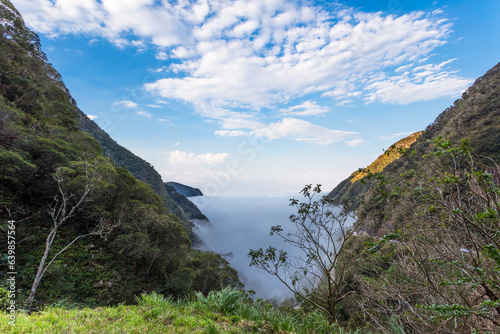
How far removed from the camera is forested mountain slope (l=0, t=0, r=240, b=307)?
9180 millimetres

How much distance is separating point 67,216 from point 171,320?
19.8ft

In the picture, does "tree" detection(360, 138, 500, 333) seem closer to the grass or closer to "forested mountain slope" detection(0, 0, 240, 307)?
the grass

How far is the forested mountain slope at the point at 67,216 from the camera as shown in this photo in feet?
30.1

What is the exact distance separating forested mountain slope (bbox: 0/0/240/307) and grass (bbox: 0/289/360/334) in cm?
416

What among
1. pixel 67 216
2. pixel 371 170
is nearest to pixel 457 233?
pixel 371 170

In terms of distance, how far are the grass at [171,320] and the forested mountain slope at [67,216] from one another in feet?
13.7

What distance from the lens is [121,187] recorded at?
16.1 meters

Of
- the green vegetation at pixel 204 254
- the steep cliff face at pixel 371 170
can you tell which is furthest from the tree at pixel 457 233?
the steep cliff face at pixel 371 170

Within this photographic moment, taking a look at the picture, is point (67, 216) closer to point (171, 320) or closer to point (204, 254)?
point (171, 320)

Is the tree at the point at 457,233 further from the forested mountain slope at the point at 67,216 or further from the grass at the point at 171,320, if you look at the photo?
the forested mountain slope at the point at 67,216

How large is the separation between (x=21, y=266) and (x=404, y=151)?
1374cm

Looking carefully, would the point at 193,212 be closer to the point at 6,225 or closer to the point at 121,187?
the point at 121,187

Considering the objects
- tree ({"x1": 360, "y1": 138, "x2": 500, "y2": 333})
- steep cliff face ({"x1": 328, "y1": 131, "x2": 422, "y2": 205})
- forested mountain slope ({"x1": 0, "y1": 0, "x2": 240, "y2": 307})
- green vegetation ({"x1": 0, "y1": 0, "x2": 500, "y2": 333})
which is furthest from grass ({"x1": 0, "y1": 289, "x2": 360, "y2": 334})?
forested mountain slope ({"x1": 0, "y1": 0, "x2": 240, "y2": 307})

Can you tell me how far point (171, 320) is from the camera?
13.0 ft
